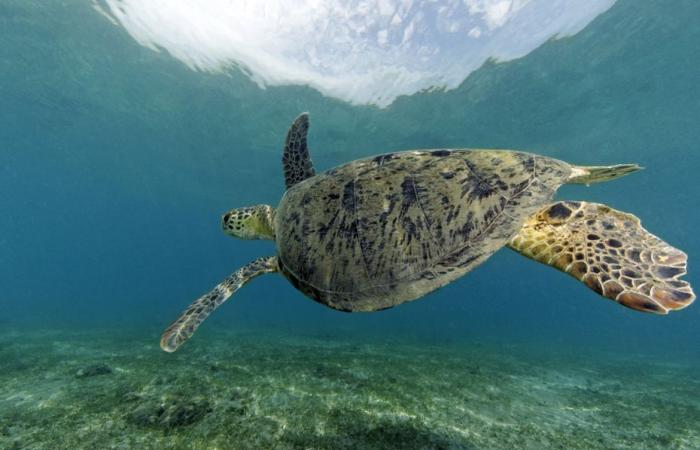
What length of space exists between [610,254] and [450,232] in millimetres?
1285

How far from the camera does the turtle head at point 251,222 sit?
5.10 metres

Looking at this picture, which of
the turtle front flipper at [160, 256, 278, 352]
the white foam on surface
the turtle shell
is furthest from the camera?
the white foam on surface

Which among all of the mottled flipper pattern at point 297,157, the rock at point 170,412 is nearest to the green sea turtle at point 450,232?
the rock at point 170,412

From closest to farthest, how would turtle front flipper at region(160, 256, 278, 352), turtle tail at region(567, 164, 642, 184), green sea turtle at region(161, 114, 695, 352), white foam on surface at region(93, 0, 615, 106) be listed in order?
green sea turtle at region(161, 114, 695, 352) < turtle tail at region(567, 164, 642, 184) < turtle front flipper at region(160, 256, 278, 352) < white foam on surface at region(93, 0, 615, 106)

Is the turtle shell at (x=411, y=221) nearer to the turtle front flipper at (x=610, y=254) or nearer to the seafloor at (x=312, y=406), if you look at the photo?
the turtle front flipper at (x=610, y=254)

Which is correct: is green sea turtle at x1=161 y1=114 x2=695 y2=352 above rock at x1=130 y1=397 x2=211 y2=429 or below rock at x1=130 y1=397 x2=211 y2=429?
above

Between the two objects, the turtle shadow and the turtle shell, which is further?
the turtle shadow

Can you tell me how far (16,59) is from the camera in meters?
15.7

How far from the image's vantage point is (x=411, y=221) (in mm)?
2854

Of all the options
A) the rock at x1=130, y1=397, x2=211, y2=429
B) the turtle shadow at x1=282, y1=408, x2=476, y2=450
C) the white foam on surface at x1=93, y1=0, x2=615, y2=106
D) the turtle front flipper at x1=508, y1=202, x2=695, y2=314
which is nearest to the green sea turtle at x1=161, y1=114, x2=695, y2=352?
the turtle front flipper at x1=508, y1=202, x2=695, y2=314

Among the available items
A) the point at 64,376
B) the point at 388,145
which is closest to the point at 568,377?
the point at 64,376

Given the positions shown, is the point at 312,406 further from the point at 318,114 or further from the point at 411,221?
the point at 318,114

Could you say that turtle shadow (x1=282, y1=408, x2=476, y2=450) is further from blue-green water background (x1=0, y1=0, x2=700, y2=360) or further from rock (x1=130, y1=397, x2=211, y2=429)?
blue-green water background (x1=0, y1=0, x2=700, y2=360)

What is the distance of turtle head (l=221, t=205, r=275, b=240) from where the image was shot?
510 centimetres
